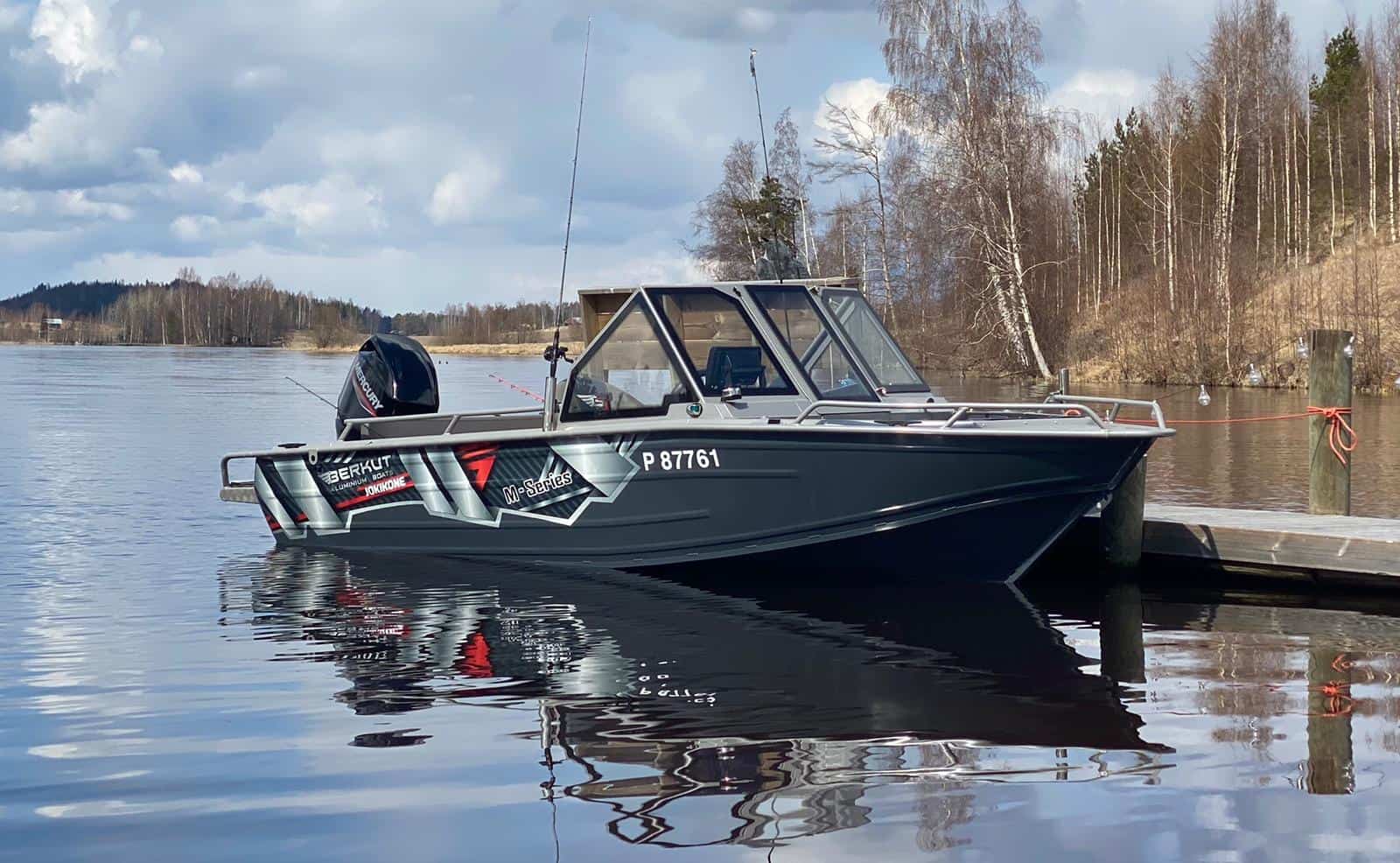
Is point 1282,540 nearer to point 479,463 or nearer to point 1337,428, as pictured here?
point 1337,428

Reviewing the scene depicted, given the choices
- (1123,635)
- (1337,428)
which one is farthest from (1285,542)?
(1123,635)

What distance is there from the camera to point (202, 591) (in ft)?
36.3

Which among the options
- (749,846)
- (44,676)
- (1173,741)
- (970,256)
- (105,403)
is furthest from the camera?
(970,256)

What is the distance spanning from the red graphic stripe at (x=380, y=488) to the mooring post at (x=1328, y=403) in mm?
6949

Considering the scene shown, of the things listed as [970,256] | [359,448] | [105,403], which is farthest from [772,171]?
[359,448]

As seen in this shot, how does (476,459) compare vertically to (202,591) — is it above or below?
above

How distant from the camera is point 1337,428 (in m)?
11.1

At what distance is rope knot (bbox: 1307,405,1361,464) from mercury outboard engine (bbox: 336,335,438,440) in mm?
7052

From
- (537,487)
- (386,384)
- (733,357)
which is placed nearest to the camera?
(733,357)

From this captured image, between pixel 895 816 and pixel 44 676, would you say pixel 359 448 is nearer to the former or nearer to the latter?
pixel 44 676

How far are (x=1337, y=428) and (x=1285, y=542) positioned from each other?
54.8 inches

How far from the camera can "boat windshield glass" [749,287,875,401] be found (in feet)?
34.3

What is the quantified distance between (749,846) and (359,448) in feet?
23.9

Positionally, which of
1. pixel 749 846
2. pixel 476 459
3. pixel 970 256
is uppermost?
pixel 970 256
